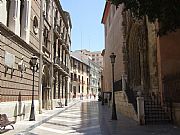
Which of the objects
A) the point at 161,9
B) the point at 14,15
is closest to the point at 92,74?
the point at 14,15

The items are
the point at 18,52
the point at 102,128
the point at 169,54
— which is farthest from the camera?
the point at 18,52

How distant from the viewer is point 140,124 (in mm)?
14555

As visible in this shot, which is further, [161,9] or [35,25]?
[35,25]

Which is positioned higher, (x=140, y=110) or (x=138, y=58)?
(x=138, y=58)

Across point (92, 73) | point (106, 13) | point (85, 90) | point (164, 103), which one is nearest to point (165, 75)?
point (164, 103)

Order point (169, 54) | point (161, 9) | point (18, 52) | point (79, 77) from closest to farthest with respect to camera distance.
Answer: point (161, 9), point (169, 54), point (18, 52), point (79, 77)

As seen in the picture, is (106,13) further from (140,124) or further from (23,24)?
(140,124)

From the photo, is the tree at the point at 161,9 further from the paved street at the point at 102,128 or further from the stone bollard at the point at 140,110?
the stone bollard at the point at 140,110

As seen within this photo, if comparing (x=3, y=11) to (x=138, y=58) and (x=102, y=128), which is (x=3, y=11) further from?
(x=138, y=58)

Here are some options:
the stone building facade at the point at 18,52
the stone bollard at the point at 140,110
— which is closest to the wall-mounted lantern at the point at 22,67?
the stone building facade at the point at 18,52

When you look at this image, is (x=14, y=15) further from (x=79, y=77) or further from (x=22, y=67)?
(x=79, y=77)

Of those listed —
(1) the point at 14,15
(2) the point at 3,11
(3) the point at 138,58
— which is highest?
(1) the point at 14,15

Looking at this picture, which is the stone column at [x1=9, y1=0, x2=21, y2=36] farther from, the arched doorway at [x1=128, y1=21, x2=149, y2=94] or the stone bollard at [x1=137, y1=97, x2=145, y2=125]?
the arched doorway at [x1=128, y1=21, x2=149, y2=94]

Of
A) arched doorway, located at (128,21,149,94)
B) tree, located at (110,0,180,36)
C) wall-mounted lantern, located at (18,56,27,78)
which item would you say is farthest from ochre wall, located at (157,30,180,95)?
wall-mounted lantern, located at (18,56,27,78)
